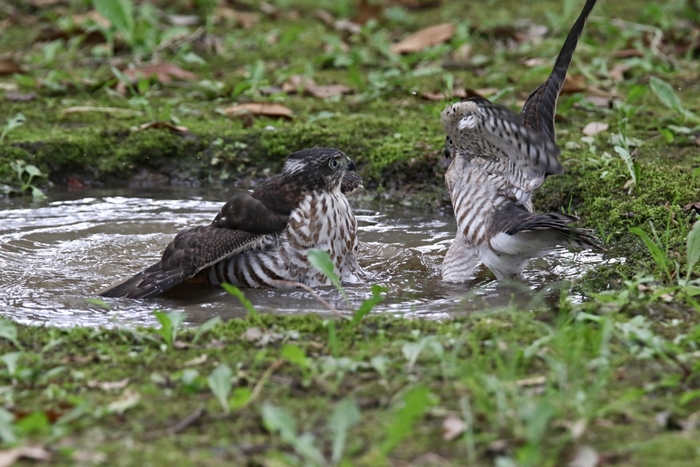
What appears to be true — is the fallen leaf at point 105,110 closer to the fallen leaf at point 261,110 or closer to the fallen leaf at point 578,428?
the fallen leaf at point 261,110

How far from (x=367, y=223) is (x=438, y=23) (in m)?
5.34

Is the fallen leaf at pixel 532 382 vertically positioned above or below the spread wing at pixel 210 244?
below

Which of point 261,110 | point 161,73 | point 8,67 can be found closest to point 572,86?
point 261,110

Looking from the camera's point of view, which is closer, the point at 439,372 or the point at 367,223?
the point at 439,372

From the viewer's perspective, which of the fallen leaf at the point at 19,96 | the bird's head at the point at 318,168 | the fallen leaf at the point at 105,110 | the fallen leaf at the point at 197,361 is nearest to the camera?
the fallen leaf at the point at 197,361

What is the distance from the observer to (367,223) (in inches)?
292

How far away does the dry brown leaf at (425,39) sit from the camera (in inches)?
420

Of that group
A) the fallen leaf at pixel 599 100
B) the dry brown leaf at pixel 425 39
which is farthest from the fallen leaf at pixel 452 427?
the dry brown leaf at pixel 425 39

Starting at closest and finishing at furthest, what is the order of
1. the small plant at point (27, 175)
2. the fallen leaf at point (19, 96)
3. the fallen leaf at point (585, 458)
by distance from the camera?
the fallen leaf at point (585, 458) → the small plant at point (27, 175) → the fallen leaf at point (19, 96)

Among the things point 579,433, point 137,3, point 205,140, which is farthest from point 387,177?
point 137,3

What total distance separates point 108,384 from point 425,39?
26.2ft

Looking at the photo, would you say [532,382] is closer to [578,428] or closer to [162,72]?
[578,428]

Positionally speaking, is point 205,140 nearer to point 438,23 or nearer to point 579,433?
point 438,23

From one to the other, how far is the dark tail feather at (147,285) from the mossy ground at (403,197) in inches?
49.8
